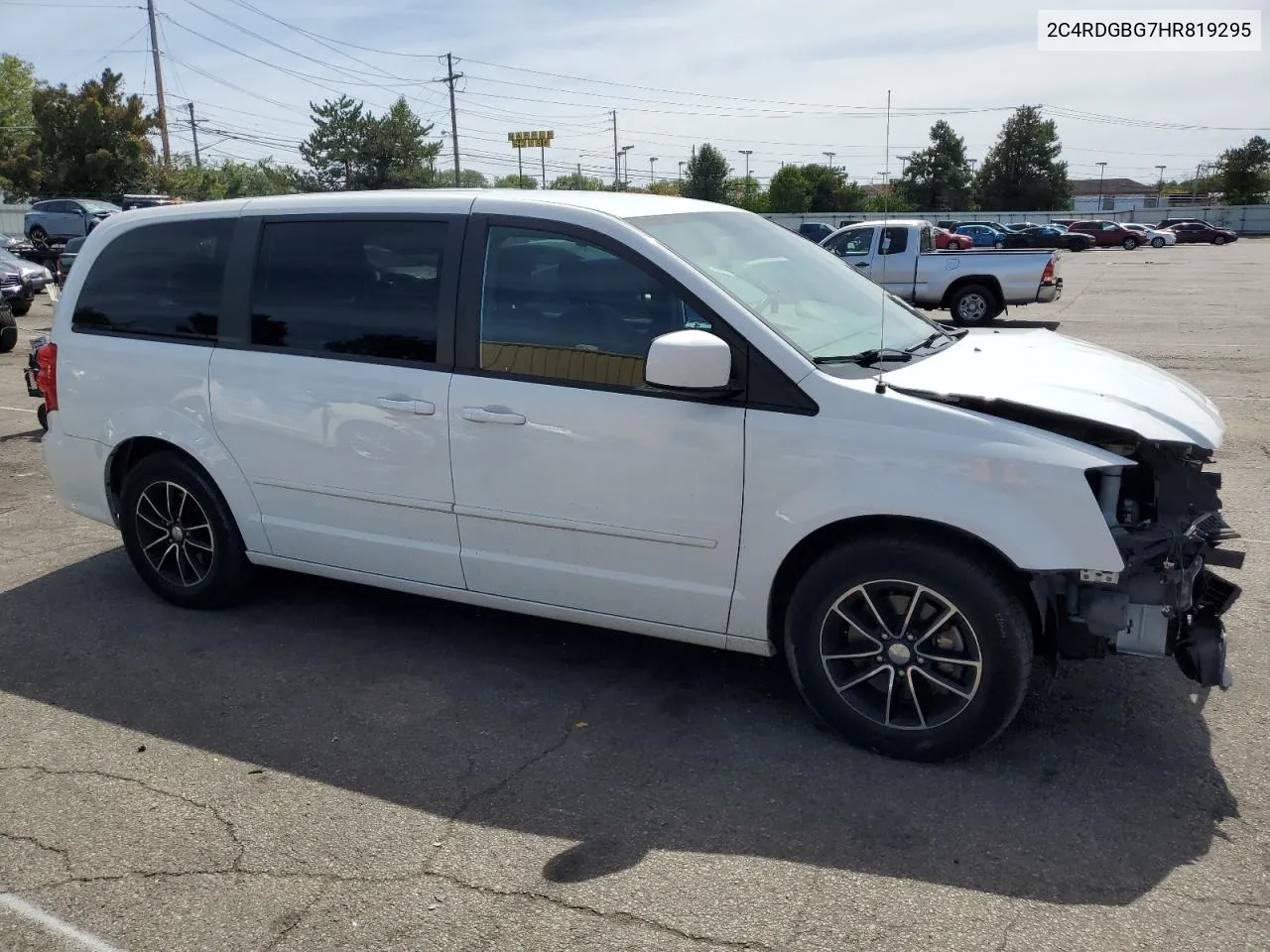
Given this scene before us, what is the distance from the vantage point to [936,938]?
2869mm

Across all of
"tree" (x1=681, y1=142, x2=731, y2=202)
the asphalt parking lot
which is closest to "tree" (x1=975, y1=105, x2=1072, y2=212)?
"tree" (x1=681, y1=142, x2=731, y2=202)

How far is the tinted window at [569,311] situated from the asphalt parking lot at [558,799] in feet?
4.31

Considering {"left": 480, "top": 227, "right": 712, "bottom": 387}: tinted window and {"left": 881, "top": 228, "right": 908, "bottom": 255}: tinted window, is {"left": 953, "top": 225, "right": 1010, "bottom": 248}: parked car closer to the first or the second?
{"left": 881, "top": 228, "right": 908, "bottom": 255}: tinted window

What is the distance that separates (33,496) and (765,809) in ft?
20.4

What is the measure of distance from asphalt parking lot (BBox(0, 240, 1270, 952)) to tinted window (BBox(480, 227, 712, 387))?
1315 mm

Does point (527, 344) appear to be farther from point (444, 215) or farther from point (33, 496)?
point (33, 496)

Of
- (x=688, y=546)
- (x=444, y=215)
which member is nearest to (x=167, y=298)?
(x=444, y=215)

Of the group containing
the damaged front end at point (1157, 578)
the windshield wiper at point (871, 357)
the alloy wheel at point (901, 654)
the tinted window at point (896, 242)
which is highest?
the tinted window at point (896, 242)

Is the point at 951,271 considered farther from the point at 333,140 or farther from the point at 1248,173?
the point at 1248,173

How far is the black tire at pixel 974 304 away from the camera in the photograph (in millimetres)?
18281

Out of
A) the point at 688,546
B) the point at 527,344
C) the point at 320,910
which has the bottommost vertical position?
the point at 320,910

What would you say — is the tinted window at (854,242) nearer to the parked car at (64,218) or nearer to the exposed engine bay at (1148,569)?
the exposed engine bay at (1148,569)

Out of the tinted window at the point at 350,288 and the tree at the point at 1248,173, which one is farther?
the tree at the point at 1248,173

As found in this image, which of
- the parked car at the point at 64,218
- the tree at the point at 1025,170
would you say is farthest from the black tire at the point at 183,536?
the tree at the point at 1025,170
